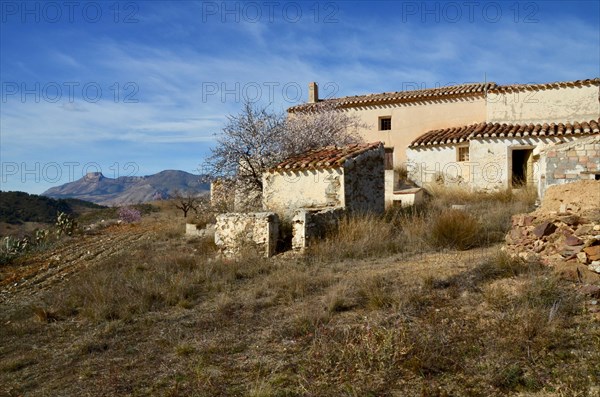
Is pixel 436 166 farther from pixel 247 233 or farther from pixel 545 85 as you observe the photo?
pixel 247 233

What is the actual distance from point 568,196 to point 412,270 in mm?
2929

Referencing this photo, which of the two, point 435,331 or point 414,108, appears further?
point 414,108

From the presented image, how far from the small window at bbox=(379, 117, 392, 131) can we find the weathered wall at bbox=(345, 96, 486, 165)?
0.22 m

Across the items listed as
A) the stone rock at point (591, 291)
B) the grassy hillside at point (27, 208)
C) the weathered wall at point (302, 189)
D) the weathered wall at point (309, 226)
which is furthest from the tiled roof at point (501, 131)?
the grassy hillside at point (27, 208)

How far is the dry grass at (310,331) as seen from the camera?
3.86 meters

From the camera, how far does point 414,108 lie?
22.5 meters

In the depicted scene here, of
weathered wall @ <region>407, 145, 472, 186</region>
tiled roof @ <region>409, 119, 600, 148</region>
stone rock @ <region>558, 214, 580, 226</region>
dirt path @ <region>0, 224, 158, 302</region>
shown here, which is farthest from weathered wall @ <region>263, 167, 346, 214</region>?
tiled roof @ <region>409, 119, 600, 148</region>

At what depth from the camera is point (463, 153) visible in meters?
19.3

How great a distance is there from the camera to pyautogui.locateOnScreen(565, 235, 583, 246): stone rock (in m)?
6.13

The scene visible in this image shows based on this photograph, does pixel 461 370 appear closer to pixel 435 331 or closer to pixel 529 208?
pixel 435 331

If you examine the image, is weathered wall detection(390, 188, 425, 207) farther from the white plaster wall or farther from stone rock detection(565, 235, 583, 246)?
stone rock detection(565, 235, 583, 246)

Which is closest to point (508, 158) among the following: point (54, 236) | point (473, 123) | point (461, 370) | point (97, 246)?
point (473, 123)

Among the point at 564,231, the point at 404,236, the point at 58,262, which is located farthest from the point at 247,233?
the point at 564,231

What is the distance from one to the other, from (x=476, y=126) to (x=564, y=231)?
48.4ft
